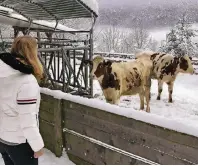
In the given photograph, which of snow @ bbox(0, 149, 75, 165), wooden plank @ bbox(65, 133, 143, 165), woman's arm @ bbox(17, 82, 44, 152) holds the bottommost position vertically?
snow @ bbox(0, 149, 75, 165)

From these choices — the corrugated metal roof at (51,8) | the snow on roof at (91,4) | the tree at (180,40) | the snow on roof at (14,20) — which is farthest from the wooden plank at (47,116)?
the tree at (180,40)

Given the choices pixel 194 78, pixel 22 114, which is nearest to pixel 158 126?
pixel 22 114

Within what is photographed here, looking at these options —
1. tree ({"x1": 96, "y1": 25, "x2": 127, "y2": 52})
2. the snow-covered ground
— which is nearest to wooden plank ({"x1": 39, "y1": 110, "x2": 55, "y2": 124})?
the snow-covered ground

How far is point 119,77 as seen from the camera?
8617mm

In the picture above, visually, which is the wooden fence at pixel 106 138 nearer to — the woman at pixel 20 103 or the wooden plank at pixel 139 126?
the wooden plank at pixel 139 126

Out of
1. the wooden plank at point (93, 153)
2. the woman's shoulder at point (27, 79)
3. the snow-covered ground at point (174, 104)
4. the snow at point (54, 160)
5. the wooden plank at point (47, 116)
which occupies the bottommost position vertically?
the snow-covered ground at point (174, 104)

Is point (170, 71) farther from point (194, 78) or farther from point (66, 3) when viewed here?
point (194, 78)

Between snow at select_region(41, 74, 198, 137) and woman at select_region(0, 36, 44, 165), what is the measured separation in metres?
1.31

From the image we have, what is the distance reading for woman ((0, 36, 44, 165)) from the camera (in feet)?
9.62

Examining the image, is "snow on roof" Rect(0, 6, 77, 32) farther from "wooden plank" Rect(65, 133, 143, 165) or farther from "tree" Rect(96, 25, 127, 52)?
"tree" Rect(96, 25, 127, 52)

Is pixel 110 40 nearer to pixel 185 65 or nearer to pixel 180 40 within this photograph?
pixel 180 40

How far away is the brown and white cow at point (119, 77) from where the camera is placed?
327 inches

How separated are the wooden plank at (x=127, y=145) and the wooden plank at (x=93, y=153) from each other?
12cm

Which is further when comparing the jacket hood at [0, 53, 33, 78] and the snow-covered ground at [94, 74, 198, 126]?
the snow-covered ground at [94, 74, 198, 126]
